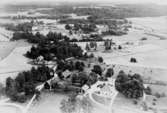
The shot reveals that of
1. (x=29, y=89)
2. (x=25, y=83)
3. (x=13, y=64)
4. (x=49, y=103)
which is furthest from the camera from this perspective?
(x=13, y=64)

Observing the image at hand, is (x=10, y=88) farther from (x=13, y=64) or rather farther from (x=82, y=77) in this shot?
(x=13, y=64)

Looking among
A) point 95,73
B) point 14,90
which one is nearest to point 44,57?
point 95,73

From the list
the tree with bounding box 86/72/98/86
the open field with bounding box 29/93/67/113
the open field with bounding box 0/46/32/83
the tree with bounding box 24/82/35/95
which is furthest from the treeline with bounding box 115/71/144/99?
the open field with bounding box 0/46/32/83

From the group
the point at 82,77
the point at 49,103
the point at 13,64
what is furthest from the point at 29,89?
the point at 13,64

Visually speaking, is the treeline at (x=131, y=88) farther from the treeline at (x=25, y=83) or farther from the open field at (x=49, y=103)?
the treeline at (x=25, y=83)

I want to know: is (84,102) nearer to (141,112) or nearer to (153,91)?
(141,112)

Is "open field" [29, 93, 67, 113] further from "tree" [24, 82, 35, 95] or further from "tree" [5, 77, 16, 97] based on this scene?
"tree" [5, 77, 16, 97]

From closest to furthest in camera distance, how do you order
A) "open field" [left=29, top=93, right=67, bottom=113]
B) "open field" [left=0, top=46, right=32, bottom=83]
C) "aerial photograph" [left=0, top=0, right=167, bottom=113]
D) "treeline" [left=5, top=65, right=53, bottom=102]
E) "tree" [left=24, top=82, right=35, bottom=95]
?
"open field" [left=29, top=93, right=67, bottom=113], "aerial photograph" [left=0, top=0, right=167, bottom=113], "treeline" [left=5, top=65, right=53, bottom=102], "tree" [left=24, top=82, right=35, bottom=95], "open field" [left=0, top=46, right=32, bottom=83]

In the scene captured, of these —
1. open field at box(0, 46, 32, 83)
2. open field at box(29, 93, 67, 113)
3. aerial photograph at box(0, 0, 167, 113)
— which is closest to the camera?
open field at box(29, 93, 67, 113)
